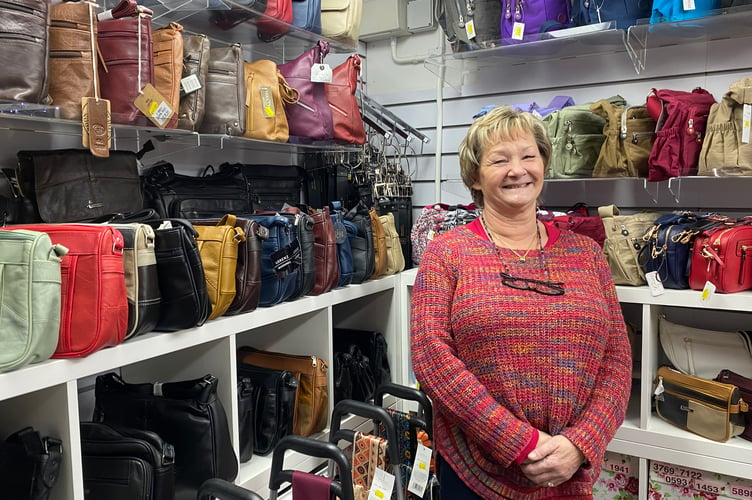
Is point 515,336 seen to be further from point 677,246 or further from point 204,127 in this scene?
point 204,127

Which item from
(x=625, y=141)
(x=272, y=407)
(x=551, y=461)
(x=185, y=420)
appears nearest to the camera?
(x=551, y=461)

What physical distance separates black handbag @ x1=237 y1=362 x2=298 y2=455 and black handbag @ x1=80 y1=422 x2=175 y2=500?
0.60 metres

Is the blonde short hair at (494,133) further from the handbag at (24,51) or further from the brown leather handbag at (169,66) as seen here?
the handbag at (24,51)

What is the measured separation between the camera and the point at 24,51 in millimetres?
1632

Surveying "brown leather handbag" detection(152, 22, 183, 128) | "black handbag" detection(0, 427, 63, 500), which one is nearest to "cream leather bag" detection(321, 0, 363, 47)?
"brown leather handbag" detection(152, 22, 183, 128)

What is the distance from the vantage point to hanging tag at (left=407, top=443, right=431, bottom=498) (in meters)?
2.15

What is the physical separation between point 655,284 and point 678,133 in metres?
0.66

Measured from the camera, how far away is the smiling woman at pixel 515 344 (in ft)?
5.46

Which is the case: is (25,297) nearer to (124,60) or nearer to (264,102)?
(124,60)

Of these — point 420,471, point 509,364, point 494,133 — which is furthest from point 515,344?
point 420,471

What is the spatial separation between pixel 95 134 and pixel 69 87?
15 cm

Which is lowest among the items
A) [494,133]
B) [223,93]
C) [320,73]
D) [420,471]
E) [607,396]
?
[420,471]

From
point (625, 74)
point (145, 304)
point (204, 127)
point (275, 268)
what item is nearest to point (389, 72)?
point (625, 74)

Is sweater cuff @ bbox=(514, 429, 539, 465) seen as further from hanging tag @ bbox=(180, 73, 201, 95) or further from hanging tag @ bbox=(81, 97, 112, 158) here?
hanging tag @ bbox=(180, 73, 201, 95)
